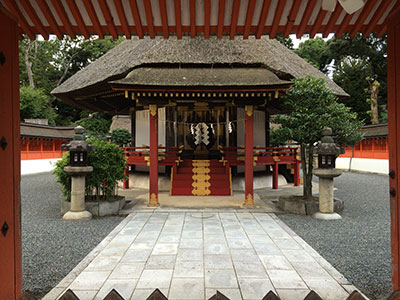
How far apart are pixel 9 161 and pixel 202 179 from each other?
7.53 m

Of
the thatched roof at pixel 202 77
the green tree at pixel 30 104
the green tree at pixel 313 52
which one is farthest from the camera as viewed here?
the green tree at pixel 313 52

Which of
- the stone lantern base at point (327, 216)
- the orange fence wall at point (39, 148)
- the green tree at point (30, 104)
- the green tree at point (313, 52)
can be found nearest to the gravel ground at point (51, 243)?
the stone lantern base at point (327, 216)

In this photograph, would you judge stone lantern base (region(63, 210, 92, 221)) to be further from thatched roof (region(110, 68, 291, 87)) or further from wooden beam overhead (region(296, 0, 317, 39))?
wooden beam overhead (region(296, 0, 317, 39))

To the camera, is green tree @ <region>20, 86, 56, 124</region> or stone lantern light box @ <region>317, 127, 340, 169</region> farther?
green tree @ <region>20, 86, 56, 124</region>

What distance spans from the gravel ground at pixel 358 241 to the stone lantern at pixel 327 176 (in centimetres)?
31

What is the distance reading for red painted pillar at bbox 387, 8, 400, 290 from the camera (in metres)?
2.40

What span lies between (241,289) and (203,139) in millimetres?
8286

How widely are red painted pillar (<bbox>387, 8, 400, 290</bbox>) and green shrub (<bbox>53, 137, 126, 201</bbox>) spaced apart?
6.31 meters

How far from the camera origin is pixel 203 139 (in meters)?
11.1

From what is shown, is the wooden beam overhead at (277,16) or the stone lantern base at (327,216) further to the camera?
the stone lantern base at (327,216)

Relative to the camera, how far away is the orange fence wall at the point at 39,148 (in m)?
18.5

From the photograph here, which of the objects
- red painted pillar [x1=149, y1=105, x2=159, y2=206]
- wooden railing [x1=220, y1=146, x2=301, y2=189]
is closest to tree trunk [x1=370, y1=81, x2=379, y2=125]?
wooden railing [x1=220, y1=146, x2=301, y2=189]

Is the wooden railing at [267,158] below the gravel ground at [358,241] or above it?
above

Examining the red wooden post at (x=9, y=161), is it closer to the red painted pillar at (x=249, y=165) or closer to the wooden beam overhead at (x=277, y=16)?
the wooden beam overhead at (x=277, y=16)
